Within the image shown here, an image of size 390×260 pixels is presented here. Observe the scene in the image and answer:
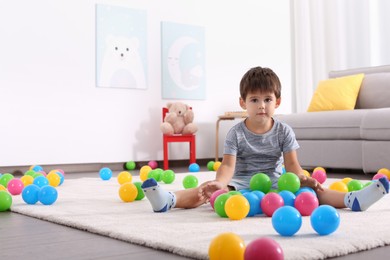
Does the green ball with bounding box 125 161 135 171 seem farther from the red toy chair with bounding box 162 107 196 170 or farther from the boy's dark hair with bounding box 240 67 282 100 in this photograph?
the boy's dark hair with bounding box 240 67 282 100

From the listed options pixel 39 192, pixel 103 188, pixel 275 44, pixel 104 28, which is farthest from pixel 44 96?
pixel 275 44

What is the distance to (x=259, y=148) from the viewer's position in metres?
2.13

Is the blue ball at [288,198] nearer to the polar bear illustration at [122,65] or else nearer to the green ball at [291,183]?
the green ball at [291,183]

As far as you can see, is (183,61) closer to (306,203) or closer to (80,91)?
(80,91)

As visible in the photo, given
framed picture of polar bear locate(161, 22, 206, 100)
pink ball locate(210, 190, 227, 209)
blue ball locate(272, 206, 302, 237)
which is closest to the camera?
blue ball locate(272, 206, 302, 237)

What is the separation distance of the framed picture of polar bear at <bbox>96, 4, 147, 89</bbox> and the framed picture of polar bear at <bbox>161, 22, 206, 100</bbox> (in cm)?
27

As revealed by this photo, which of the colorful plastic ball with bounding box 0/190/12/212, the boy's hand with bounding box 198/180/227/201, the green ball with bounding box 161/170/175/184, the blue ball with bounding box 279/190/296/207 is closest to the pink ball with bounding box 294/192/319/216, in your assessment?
the blue ball with bounding box 279/190/296/207

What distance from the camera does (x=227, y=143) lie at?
213cm

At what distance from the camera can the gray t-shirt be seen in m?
2.12

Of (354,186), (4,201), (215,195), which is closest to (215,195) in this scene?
(215,195)

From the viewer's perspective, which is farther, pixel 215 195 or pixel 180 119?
pixel 180 119

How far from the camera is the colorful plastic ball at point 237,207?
5.41ft

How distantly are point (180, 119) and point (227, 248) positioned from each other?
156 inches

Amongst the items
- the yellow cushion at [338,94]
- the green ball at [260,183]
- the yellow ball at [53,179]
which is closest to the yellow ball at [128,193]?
the green ball at [260,183]
